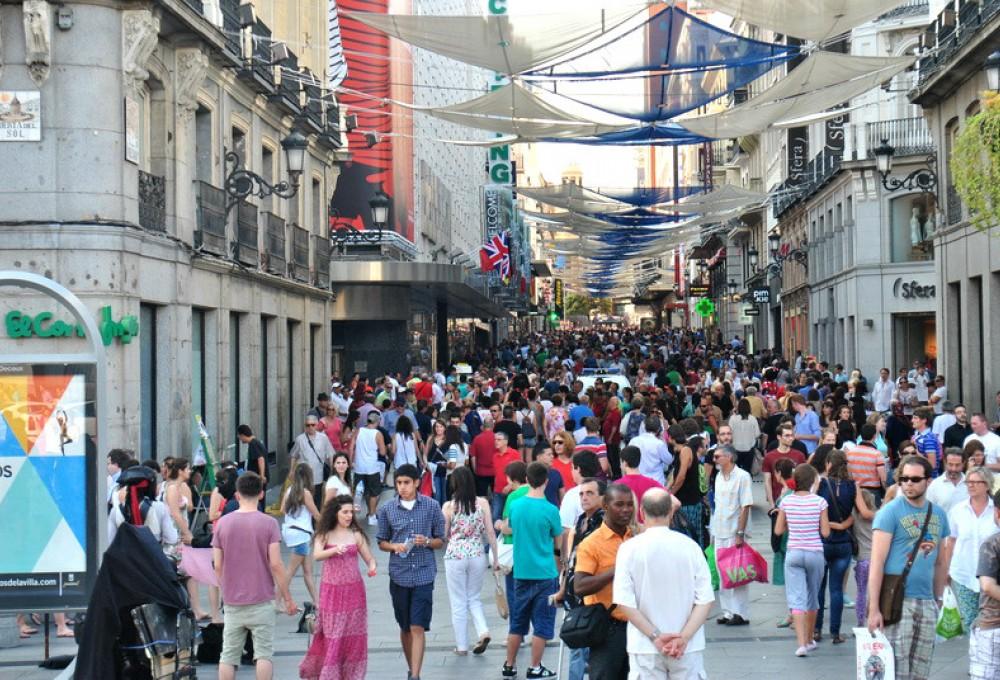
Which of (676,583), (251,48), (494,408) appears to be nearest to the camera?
(676,583)

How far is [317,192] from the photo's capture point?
30.7 m

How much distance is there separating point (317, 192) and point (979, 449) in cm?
2135

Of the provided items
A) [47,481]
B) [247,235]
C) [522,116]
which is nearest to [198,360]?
[247,235]

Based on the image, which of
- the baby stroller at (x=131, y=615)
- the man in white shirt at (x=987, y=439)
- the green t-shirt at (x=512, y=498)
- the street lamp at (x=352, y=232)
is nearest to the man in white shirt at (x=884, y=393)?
the street lamp at (x=352, y=232)

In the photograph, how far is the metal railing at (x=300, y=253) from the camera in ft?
89.2

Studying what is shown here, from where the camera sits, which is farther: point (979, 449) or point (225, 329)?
point (225, 329)

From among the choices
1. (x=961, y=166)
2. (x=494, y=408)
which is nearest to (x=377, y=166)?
(x=494, y=408)

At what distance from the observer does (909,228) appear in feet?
126

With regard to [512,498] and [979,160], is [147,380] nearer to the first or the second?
[512,498]

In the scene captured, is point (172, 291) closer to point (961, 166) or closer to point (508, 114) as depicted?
point (508, 114)

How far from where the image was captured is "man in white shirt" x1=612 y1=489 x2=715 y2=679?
6.96 metres

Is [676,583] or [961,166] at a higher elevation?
[961,166]

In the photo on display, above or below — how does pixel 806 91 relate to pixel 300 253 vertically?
above

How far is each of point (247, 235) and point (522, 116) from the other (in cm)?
510
